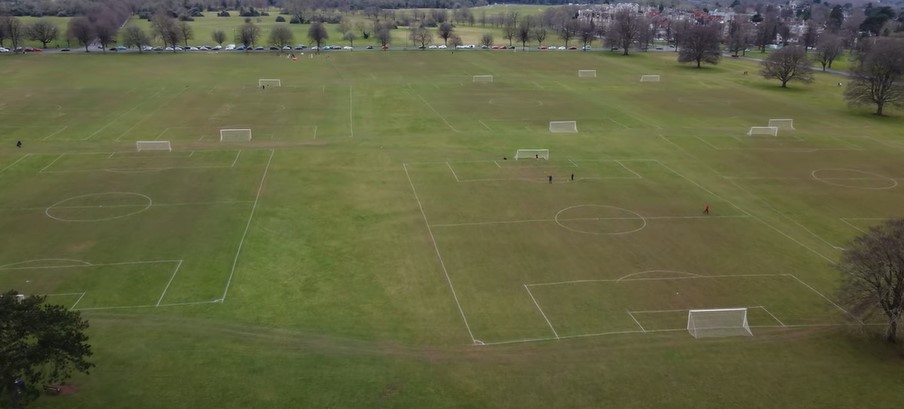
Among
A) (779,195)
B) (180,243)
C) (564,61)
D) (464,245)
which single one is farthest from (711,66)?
(180,243)

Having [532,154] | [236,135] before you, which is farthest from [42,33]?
[532,154]

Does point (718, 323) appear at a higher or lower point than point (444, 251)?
lower

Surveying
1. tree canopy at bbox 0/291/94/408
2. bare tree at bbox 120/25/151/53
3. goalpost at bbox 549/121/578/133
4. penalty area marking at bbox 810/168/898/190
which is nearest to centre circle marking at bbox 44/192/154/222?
tree canopy at bbox 0/291/94/408

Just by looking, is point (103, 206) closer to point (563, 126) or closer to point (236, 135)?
point (236, 135)

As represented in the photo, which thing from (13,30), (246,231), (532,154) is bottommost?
(246,231)

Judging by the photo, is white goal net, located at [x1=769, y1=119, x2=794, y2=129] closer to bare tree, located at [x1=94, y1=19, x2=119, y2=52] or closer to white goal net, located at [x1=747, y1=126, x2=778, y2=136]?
white goal net, located at [x1=747, y1=126, x2=778, y2=136]

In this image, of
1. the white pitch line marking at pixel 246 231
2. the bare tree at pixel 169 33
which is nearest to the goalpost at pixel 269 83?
the white pitch line marking at pixel 246 231

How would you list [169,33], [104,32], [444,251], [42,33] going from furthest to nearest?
[169,33] < [42,33] < [104,32] < [444,251]
